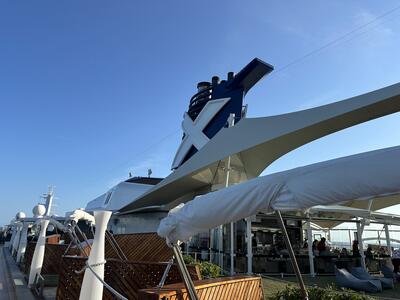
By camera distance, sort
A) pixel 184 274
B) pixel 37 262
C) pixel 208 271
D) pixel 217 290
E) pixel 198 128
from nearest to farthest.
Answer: pixel 184 274 < pixel 217 290 < pixel 208 271 < pixel 37 262 < pixel 198 128

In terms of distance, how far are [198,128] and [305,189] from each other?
27.2 metres

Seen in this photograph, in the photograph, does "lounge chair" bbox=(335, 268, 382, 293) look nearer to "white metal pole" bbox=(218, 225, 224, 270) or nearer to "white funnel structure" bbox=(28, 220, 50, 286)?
"white metal pole" bbox=(218, 225, 224, 270)

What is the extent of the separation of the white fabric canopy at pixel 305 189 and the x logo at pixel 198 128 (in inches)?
973

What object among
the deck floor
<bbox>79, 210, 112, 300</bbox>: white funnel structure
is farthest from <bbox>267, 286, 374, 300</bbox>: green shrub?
the deck floor

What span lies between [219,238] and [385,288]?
731 centimetres

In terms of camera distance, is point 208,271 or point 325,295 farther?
point 208,271

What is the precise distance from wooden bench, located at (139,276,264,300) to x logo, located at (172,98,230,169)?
73.3 feet

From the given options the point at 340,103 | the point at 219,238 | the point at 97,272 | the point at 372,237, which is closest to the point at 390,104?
the point at 340,103

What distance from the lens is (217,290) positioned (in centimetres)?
444

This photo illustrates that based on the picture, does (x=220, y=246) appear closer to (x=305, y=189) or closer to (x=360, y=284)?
(x=360, y=284)

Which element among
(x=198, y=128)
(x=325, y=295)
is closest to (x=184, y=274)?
(x=325, y=295)

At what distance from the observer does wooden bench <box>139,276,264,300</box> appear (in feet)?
12.2

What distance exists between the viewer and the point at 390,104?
43.5 feet

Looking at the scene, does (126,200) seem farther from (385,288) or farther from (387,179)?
(387,179)
